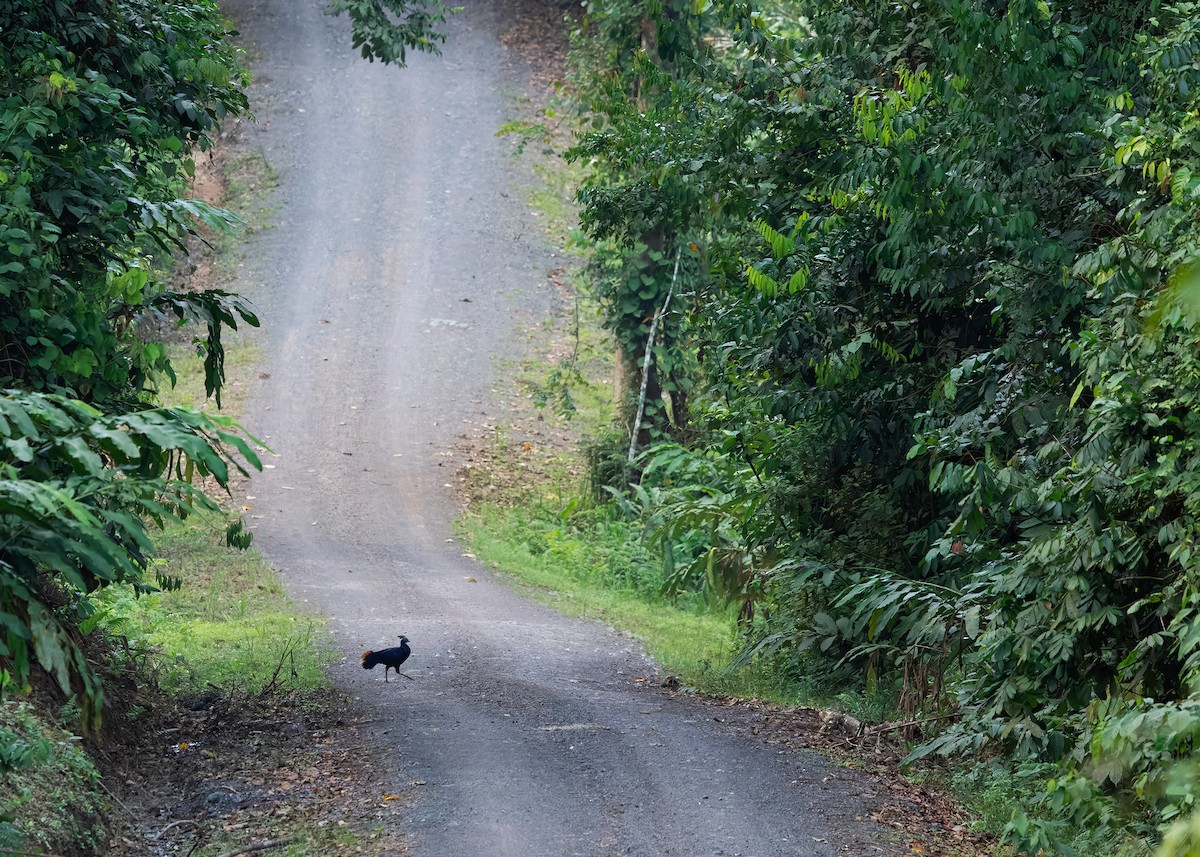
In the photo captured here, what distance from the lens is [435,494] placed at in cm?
2009

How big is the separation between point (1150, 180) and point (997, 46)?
5.38 ft

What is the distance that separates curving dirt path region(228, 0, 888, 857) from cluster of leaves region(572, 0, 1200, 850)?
4.38 feet

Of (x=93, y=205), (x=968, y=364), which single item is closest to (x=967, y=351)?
(x=968, y=364)

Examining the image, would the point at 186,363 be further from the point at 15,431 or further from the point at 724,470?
the point at 15,431

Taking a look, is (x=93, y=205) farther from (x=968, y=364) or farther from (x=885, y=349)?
(x=885, y=349)

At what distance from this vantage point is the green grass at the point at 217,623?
10398 millimetres

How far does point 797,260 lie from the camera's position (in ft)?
32.8

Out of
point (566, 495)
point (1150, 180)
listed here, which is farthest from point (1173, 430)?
point (566, 495)

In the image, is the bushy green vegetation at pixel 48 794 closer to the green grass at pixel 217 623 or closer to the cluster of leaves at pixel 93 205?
the cluster of leaves at pixel 93 205

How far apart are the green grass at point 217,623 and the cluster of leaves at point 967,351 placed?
3.84 metres

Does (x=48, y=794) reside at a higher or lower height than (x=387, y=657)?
higher

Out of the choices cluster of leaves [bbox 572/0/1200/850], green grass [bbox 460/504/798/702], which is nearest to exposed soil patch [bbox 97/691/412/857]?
cluster of leaves [bbox 572/0/1200/850]

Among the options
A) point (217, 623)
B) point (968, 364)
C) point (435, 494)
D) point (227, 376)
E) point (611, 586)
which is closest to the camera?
point (968, 364)

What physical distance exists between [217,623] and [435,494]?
692cm
